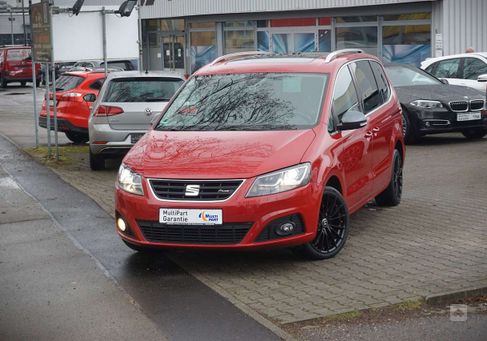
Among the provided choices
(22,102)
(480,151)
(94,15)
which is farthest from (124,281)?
(22,102)

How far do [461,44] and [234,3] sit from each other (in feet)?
41.4

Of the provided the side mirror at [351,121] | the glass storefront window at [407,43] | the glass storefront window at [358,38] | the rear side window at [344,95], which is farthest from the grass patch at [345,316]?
the glass storefront window at [358,38]

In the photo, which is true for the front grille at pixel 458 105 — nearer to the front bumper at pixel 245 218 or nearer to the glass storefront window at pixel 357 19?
the front bumper at pixel 245 218

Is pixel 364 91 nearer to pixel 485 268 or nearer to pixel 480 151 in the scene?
pixel 485 268

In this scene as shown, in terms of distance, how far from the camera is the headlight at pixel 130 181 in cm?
765

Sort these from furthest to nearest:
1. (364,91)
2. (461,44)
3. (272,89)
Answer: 1. (461,44)
2. (364,91)
3. (272,89)

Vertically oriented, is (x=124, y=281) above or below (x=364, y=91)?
below

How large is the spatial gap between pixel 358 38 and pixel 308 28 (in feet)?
9.80

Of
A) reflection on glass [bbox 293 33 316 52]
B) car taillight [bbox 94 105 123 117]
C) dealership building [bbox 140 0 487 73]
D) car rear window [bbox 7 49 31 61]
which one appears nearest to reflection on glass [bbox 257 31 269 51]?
dealership building [bbox 140 0 487 73]

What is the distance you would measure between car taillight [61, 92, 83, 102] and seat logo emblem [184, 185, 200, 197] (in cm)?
1081

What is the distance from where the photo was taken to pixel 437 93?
669 inches

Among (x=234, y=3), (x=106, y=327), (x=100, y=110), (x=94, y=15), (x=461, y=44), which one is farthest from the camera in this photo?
(x=234, y=3)

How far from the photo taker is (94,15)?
18.3 m

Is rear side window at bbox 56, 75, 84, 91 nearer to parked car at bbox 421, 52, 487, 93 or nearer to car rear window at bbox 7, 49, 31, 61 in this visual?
parked car at bbox 421, 52, 487, 93
